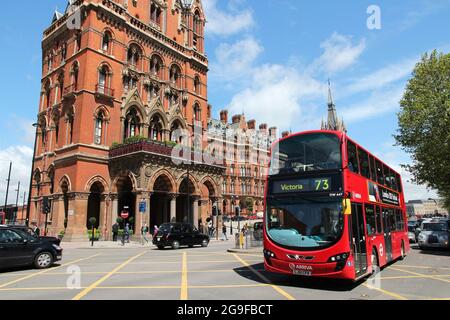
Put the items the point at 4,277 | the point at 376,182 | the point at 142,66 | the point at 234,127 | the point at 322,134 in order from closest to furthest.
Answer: the point at 322,134 < the point at 4,277 < the point at 376,182 < the point at 142,66 < the point at 234,127

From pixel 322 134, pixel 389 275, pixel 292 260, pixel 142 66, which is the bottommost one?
pixel 389 275

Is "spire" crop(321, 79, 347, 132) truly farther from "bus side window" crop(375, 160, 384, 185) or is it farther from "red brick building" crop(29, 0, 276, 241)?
"bus side window" crop(375, 160, 384, 185)

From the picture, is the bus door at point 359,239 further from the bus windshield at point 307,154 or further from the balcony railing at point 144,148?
the balcony railing at point 144,148

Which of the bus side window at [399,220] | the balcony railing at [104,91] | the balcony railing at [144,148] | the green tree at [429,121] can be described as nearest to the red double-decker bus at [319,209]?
the bus side window at [399,220]

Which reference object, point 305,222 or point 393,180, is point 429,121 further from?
point 305,222

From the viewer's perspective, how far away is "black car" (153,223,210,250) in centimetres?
2200

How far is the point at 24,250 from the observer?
493 inches

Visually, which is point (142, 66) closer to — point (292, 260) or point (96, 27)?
point (96, 27)

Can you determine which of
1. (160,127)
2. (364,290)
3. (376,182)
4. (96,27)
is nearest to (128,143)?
(160,127)

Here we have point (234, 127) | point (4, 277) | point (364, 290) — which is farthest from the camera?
point (234, 127)

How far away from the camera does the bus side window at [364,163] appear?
34.9 feet

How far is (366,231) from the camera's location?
1001cm

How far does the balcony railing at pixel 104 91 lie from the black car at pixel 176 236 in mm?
15168

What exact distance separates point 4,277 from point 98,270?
2.87 metres
